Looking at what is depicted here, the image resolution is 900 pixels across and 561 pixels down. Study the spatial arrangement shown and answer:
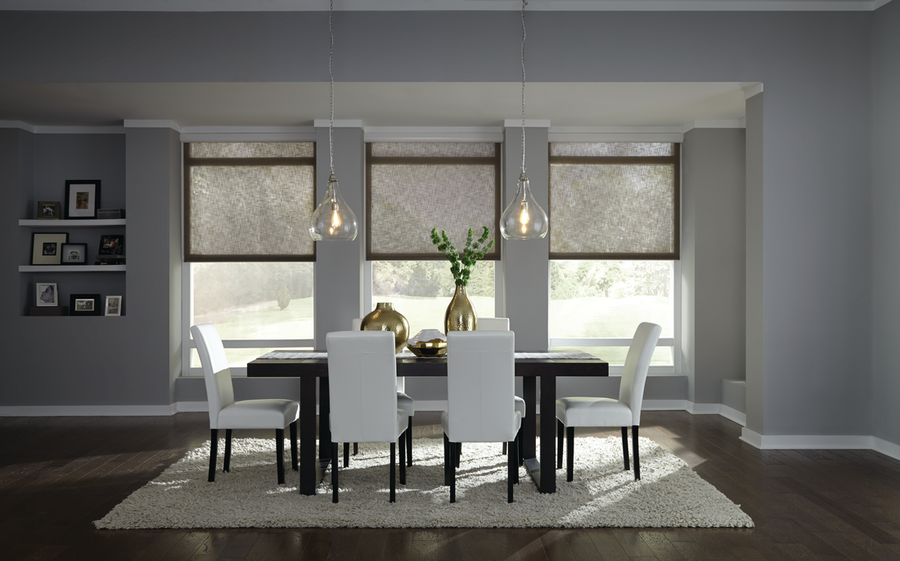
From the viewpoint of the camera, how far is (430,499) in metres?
3.52

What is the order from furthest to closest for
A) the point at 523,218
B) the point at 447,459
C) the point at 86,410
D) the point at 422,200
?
the point at 422,200
the point at 86,410
the point at 523,218
the point at 447,459

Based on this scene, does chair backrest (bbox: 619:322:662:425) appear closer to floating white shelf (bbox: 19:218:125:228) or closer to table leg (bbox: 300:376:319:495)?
table leg (bbox: 300:376:319:495)

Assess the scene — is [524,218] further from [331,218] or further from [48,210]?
[48,210]

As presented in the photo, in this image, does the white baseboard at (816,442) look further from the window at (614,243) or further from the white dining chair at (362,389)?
the white dining chair at (362,389)

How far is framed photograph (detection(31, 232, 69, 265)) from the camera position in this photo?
6.20 meters

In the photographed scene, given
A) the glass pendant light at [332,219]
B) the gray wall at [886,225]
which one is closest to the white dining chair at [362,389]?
the glass pendant light at [332,219]

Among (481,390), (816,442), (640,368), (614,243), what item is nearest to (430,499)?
(481,390)

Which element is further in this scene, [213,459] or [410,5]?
[410,5]

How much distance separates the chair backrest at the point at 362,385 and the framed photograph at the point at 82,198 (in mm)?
4122

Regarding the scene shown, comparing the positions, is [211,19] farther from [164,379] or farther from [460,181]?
[164,379]

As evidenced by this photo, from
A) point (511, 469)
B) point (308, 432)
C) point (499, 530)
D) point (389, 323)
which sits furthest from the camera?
point (389, 323)

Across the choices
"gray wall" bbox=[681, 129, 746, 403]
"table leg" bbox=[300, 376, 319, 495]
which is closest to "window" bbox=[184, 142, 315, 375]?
"table leg" bbox=[300, 376, 319, 495]

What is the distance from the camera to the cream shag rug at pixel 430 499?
10.4 feet

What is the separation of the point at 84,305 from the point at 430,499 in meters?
4.38
